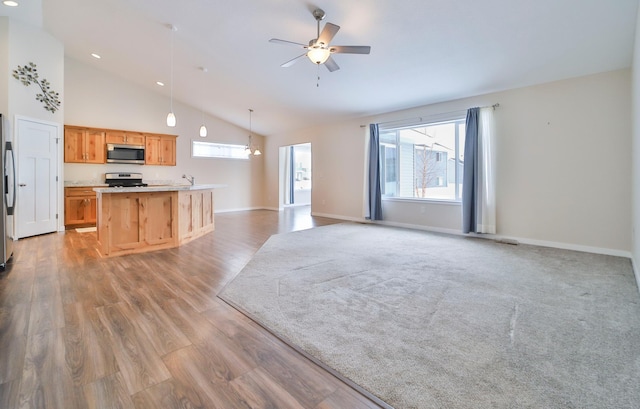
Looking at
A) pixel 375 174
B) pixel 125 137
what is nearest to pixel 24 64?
pixel 125 137

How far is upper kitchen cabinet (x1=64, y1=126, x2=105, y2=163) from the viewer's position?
6.68 metres

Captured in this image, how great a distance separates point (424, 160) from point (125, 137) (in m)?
7.50

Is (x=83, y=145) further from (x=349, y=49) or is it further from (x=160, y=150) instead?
(x=349, y=49)

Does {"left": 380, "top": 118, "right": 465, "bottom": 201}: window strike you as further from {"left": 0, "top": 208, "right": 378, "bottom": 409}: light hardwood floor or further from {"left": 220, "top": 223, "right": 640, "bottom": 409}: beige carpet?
{"left": 0, "top": 208, "right": 378, "bottom": 409}: light hardwood floor

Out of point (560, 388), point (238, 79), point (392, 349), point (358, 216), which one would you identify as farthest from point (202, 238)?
point (560, 388)

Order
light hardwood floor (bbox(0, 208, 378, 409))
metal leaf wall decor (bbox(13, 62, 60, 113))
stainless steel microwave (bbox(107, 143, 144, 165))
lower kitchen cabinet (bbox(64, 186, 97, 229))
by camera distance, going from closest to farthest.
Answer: light hardwood floor (bbox(0, 208, 378, 409)) → metal leaf wall decor (bbox(13, 62, 60, 113)) → lower kitchen cabinet (bbox(64, 186, 97, 229)) → stainless steel microwave (bbox(107, 143, 144, 165))

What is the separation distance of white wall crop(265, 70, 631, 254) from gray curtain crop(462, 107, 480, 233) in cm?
33

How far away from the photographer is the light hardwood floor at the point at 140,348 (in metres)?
1.46

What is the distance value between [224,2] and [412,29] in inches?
98.4

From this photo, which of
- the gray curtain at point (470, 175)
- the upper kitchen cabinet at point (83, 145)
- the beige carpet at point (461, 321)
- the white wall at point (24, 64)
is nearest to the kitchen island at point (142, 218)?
the beige carpet at point (461, 321)

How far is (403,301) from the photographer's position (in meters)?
2.62

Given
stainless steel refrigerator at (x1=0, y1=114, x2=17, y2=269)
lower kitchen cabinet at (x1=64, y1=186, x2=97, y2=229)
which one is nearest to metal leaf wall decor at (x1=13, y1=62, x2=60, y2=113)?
lower kitchen cabinet at (x1=64, y1=186, x2=97, y2=229)

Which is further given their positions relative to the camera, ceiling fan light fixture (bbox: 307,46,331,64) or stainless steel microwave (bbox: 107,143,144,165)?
stainless steel microwave (bbox: 107,143,144,165)

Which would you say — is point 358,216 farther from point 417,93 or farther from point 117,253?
point 117,253
